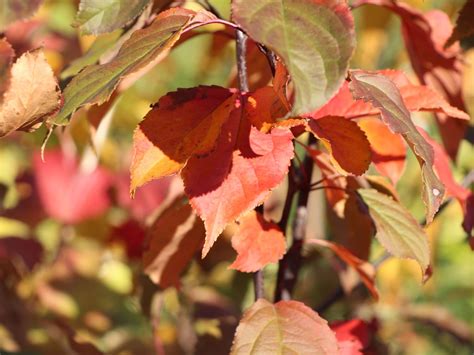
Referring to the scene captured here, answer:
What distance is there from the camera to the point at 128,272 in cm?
200

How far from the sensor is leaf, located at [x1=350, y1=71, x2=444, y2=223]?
0.66 m

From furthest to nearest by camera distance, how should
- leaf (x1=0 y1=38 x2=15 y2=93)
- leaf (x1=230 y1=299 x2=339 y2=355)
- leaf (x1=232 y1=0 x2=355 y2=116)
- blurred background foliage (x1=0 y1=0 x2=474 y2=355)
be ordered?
blurred background foliage (x1=0 y1=0 x2=474 y2=355) < leaf (x1=230 y1=299 x2=339 y2=355) < leaf (x1=0 y1=38 x2=15 y2=93) < leaf (x1=232 y1=0 x2=355 y2=116)

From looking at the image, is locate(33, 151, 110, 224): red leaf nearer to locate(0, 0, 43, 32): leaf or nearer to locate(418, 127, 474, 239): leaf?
locate(418, 127, 474, 239): leaf

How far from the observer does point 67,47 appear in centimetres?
166

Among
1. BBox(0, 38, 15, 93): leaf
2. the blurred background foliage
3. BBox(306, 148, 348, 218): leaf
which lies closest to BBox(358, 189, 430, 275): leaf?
→ BBox(306, 148, 348, 218): leaf

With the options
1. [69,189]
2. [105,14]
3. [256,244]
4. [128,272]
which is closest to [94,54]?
[105,14]

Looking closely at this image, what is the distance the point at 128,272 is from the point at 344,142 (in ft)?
4.31

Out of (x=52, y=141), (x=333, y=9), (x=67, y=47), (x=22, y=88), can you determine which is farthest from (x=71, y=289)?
(x=333, y=9)

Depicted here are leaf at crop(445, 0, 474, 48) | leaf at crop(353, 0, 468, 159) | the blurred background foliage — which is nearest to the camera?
leaf at crop(445, 0, 474, 48)

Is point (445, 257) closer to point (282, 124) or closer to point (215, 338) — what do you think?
point (215, 338)

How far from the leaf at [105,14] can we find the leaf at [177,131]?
3.3 inches

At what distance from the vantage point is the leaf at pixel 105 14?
0.71m

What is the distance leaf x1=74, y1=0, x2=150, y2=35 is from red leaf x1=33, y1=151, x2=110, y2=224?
884 mm

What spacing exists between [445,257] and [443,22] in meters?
1.60
